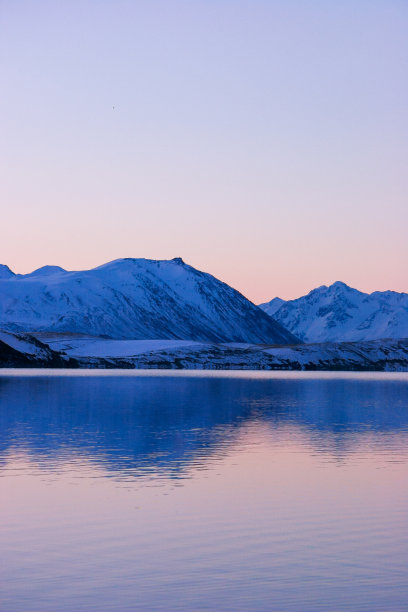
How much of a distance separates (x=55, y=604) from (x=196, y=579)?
391cm

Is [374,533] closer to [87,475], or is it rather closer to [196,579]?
[196,579]

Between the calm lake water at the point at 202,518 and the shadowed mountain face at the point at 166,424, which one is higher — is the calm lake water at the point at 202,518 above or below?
below

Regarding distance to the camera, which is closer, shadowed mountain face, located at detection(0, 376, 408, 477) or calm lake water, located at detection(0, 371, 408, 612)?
calm lake water, located at detection(0, 371, 408, 612)

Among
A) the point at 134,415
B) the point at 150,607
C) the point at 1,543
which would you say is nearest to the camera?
the point at 150,607

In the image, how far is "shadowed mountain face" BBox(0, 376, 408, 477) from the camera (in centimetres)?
4881

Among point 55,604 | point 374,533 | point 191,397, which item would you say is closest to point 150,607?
point 55,604

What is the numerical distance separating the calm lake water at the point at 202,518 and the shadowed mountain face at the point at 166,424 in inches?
12.6

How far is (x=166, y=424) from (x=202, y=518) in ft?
121

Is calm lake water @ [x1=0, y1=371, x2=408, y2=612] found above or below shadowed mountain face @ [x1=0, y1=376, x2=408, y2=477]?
below

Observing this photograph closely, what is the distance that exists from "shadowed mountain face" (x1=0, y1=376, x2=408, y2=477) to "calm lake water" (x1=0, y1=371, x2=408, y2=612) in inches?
12.6

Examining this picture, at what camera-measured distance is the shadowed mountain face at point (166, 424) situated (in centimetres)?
4881

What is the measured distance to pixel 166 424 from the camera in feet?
223

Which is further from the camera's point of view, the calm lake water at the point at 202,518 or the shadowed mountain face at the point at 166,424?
the shadowed mountain face at the point at 166,424

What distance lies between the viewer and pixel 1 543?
87.5ft
